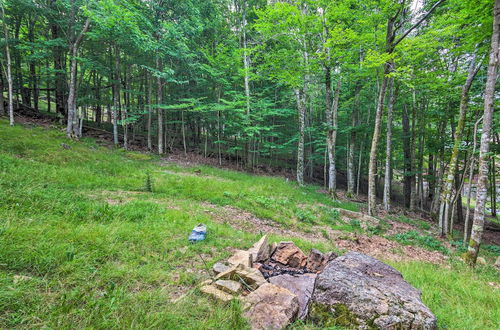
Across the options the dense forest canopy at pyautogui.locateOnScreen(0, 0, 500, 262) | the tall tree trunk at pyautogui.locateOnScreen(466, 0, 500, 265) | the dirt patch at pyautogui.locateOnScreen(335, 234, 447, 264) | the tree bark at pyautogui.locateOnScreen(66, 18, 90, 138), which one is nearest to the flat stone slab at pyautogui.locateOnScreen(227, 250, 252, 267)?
the dirt patch at pyautogui.locateOnScreen(335, 234, 447, 264)

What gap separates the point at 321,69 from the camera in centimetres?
1145

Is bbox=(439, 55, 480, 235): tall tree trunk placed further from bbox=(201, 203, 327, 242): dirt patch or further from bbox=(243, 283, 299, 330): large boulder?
bbox=(243, 283, 299, 330): large boulder

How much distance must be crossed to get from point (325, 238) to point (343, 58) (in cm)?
888

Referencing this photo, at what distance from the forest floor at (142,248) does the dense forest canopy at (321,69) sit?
2427 millimetres

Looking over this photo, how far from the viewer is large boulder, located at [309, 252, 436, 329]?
2340mm

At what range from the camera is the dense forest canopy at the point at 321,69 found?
775cm

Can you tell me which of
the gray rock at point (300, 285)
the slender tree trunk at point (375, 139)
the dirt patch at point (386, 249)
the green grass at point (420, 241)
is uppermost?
the slender tree trunk at point (375, 139)

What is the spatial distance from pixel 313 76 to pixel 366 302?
50.8 feet

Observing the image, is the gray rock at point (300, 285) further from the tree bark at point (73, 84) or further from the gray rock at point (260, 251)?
the tree bark at point (73, 84)

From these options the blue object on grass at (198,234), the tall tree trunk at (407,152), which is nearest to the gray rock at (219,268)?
the blue object on grass at (198,234)

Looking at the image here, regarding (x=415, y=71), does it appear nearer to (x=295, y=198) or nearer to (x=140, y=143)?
(x=295, y=198)

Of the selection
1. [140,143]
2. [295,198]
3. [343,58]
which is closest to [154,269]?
[295,198]

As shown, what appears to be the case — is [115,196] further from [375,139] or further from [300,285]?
[375,139]

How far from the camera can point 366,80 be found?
14.1 m
